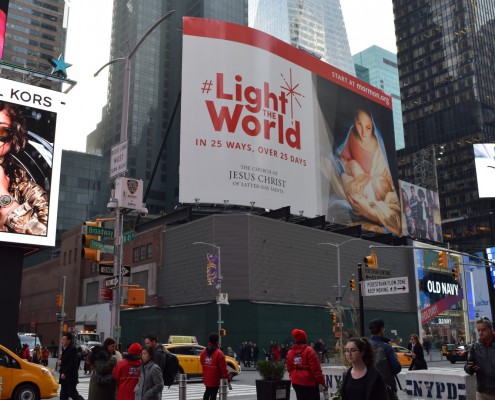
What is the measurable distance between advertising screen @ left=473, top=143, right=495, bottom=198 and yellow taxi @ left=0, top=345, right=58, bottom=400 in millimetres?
44204

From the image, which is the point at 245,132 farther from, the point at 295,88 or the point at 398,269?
the point at 398,269

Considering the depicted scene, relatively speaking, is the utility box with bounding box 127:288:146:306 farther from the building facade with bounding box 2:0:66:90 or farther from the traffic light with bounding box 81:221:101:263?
the building facade with bounding box 2:0:66:90

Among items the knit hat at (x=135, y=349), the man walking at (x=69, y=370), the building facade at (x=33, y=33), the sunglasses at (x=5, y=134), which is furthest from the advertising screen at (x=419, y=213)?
the building facade at (x=33, y=33)

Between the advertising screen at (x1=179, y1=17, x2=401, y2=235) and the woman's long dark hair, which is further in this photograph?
the advertising screen at (x1=179, y1=17, x2=401, y2=235)

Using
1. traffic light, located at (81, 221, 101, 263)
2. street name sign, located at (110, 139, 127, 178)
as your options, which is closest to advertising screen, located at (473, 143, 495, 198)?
street name sign, located at (110, 139, 127, 178)

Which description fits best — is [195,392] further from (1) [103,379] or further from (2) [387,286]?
(1) [103,379]

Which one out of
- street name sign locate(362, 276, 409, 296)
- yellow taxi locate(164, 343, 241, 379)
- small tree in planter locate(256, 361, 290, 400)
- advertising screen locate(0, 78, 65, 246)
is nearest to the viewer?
small tree in planter locate(256, 361, 290, 400)

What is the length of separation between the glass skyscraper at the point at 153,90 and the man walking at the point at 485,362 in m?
129

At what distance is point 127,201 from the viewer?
1641 centimetres

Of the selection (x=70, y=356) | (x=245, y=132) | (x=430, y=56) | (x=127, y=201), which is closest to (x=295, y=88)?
(x=245, y=132)

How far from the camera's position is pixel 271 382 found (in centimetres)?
1336

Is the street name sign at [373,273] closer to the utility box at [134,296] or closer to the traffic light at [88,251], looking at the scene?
the utility box at [134,296]

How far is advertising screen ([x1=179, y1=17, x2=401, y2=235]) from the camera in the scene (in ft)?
175

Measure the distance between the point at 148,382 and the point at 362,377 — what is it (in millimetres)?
4252
